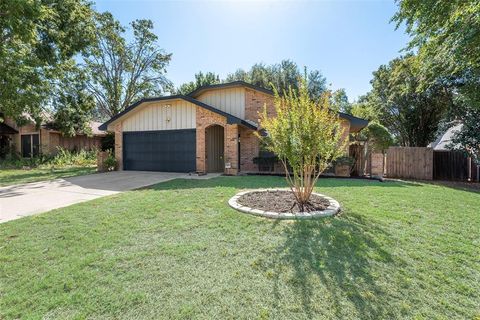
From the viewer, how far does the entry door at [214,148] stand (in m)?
13.8

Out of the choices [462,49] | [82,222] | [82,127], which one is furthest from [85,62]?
[462,49]

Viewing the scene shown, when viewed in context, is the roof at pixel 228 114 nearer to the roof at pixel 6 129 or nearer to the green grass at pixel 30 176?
the green grass at pixel 30 176

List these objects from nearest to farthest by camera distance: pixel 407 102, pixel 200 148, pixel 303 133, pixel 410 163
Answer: pixel 303 133 → pixel 200 148 → pixel 410 163 → pixel 407 102

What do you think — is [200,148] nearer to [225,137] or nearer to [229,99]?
[225,137]

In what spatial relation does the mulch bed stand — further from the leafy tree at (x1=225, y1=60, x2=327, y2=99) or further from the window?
the leafy tree at (x1=225, y1=60, x2=327, y2=99)

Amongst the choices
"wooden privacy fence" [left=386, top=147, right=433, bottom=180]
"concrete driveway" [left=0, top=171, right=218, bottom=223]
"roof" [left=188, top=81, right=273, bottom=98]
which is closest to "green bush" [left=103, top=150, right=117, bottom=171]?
"concrete driveway" [left=0, top=171, right=218, bottom=223]

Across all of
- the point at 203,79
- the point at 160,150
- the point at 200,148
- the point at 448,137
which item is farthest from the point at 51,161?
the point at 448,137

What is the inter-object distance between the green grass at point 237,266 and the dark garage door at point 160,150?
7.98 meters

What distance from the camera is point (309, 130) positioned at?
5.22m

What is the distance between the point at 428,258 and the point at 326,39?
12926mm

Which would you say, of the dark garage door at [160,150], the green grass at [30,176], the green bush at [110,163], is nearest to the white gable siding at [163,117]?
the dark garage door at [160,150]

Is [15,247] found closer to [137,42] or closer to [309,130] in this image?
[309,130]

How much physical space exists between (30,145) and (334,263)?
27600 millimetres

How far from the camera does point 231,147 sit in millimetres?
12164
